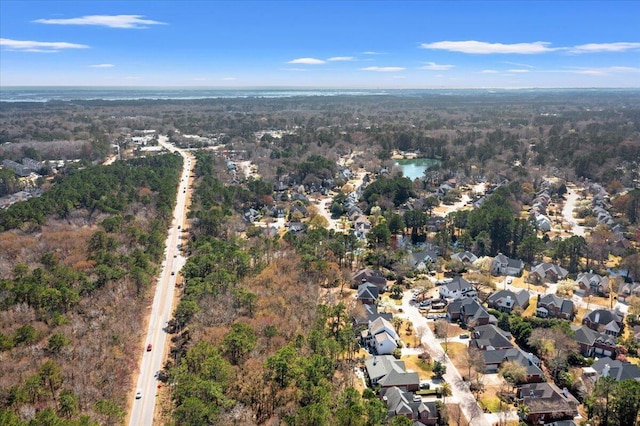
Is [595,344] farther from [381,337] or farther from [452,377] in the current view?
[381,337]

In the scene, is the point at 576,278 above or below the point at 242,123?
below

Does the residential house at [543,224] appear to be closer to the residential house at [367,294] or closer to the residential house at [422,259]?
the residential house at [422,259]

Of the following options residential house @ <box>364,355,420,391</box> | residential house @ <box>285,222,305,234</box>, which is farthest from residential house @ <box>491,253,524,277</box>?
residential house @ <box>285,222,305,234</box>

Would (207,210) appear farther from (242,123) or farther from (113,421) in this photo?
(242,123)

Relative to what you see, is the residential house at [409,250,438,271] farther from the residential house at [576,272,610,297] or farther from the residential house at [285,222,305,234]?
the residential house at [285,222,305,234]

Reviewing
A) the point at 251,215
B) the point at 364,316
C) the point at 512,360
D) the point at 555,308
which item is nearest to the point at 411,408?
the point at 512,360

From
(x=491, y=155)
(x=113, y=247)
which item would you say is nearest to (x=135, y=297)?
(x=113, y=247)

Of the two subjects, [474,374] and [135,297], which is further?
[135,297]

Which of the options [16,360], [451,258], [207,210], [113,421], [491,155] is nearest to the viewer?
[113,421]
